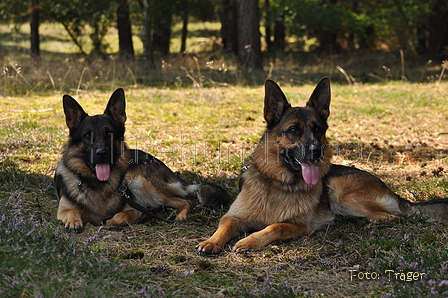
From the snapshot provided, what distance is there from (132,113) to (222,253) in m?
6.50

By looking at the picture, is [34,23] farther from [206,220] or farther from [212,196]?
[206,220]

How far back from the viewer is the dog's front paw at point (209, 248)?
4.06 m

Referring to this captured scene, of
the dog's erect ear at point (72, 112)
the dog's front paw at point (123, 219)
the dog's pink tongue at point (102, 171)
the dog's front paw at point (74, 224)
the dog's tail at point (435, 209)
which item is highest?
the dog's erect ear at point (72, 112)

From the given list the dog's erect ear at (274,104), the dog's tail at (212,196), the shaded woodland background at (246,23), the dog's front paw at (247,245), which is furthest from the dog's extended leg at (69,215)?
the shaded woodland background at (246,23)

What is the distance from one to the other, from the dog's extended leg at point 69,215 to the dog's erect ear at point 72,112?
87cm

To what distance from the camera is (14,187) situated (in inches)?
221

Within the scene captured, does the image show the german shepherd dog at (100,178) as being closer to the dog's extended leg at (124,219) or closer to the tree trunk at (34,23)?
the dog's extended leg at (124,219)

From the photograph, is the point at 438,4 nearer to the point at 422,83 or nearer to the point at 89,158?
the point at 422,83

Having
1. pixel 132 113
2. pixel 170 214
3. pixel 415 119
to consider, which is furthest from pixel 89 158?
pixel 415 119

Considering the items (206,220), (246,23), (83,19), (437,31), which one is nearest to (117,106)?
(206,220)

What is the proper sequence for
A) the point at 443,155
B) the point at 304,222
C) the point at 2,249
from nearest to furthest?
the point at 2,249 → the point at 304,222 → the point at 443,155

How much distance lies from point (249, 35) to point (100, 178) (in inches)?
476

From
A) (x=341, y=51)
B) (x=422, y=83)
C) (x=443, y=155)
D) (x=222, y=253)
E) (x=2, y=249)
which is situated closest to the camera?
(x=2, y=249)

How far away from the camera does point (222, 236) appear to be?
4.24m
